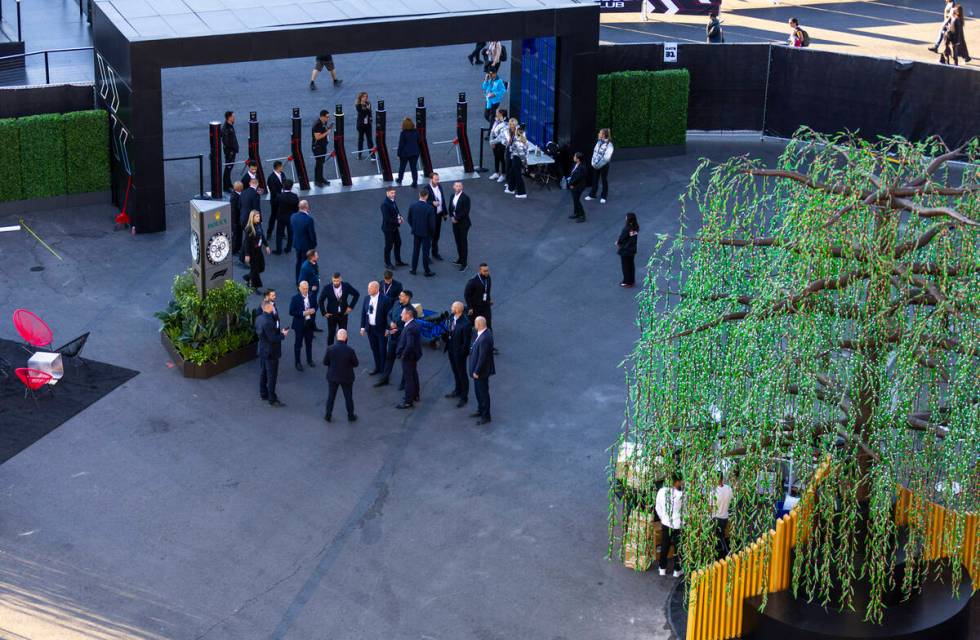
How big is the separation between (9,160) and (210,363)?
775cm

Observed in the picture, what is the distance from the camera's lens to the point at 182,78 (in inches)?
1409

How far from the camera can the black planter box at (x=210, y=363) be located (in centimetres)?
2189

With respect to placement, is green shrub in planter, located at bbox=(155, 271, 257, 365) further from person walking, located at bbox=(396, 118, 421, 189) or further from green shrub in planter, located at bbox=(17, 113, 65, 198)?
person walking, located at bbox=(396, 118, 421, 189)

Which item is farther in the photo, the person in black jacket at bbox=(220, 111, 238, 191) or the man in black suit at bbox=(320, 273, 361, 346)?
the person in black jacket at bbox=(220, 111, 238, 191)

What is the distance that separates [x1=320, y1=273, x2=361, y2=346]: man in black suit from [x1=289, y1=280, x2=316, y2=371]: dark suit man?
0.19 meters

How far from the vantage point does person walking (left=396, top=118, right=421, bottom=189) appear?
95.3ft

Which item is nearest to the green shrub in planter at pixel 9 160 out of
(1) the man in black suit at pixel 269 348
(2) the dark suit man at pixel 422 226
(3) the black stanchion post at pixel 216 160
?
(3) the black stanchion post at pixel 216 160

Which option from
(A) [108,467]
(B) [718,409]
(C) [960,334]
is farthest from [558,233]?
(C) [960,334]

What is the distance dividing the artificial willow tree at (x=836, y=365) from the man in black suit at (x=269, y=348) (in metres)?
6.92

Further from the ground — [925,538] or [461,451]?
[925,538]

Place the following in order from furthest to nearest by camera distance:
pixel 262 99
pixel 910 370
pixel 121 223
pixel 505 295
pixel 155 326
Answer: pixel 262 99 → pixel 121 223 → pixel 505 295 → pixel 155 326 → pixel 910 370

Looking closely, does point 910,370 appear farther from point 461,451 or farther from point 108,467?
point 108,467

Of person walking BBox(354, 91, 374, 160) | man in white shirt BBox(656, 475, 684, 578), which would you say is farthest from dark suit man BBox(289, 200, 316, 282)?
man in white shirt BBox(656, 475, 684, 578)

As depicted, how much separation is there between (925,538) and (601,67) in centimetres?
1877
